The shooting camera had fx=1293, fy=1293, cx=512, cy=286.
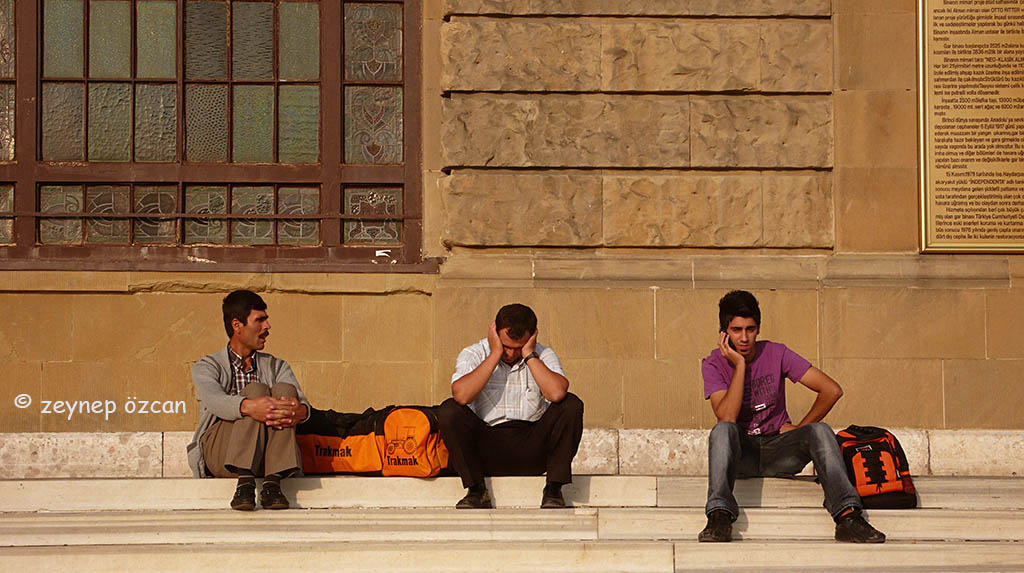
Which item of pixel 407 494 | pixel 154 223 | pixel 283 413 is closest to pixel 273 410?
pixel 283 413

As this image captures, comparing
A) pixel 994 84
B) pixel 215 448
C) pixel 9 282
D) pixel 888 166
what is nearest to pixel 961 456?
pixel 888 166

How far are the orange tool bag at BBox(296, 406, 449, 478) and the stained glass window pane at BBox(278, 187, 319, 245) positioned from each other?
2726 millimetres

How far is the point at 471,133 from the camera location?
32.4ft

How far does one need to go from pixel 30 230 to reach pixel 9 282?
0.48m

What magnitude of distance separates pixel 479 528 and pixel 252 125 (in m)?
4.57

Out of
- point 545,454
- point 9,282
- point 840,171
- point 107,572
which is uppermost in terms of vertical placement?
point 840,171

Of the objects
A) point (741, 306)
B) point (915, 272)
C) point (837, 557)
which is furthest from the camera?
point (915, 272)

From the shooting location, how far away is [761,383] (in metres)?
7.69

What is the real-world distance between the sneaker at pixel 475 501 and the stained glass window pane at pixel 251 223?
3725 millimetres

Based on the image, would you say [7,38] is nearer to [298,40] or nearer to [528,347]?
[298,40]

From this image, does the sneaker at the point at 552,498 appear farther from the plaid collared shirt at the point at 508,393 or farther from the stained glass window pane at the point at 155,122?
the stained glass window pane at the point at 155,122

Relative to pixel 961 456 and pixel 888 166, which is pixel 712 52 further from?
pixel 961 456

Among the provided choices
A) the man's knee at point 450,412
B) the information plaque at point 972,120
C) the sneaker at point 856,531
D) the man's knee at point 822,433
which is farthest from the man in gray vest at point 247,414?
the information plaque at point 972,120

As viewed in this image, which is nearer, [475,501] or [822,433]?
[822,433]
